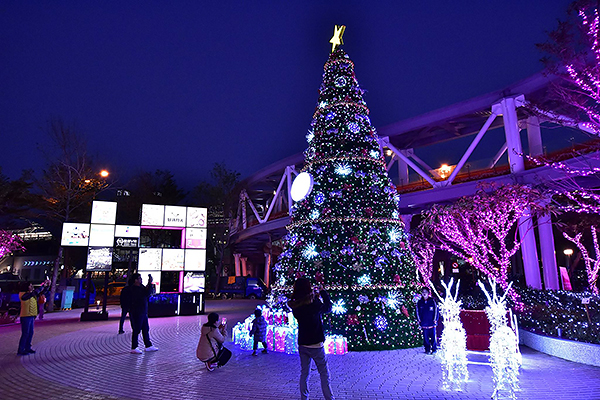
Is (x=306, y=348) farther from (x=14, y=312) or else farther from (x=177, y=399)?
(x=14, y=312)

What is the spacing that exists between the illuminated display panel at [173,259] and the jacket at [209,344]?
12272mm

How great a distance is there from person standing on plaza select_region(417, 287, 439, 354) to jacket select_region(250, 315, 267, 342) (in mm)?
3640

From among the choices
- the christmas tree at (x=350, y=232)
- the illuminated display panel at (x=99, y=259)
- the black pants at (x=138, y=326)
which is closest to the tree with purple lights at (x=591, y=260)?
the christmas tree at (x=350, y=232)

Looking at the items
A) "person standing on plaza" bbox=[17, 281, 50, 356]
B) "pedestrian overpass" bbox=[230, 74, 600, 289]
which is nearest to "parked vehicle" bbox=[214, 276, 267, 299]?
"pedestrian overpass" bbox=[230, 74, 600, 289]

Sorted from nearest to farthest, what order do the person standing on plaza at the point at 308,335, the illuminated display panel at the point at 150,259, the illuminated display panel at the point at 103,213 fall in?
the person standing on plaza at the point at 308,335, the illuminated display panel at the point at 103,213, the illuminated display panel at the point at 150,259

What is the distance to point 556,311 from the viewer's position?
913 centimetres

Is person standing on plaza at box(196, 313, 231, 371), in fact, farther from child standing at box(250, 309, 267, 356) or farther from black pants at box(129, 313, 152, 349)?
black pants at box(129, 313, 152, 349)

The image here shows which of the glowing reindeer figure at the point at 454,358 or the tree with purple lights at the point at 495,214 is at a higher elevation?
the tree with purple lights at the point at 495,214

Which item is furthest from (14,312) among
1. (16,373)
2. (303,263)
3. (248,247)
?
(248,247)

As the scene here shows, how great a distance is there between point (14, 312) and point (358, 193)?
1620cm

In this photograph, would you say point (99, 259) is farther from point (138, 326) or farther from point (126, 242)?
point (138, 326)

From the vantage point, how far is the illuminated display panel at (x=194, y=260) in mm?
18891

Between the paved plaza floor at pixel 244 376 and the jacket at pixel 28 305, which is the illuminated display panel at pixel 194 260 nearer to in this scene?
the paved plaza floor at pixel 244 376

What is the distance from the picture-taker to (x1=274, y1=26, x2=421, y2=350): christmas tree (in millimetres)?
9094
